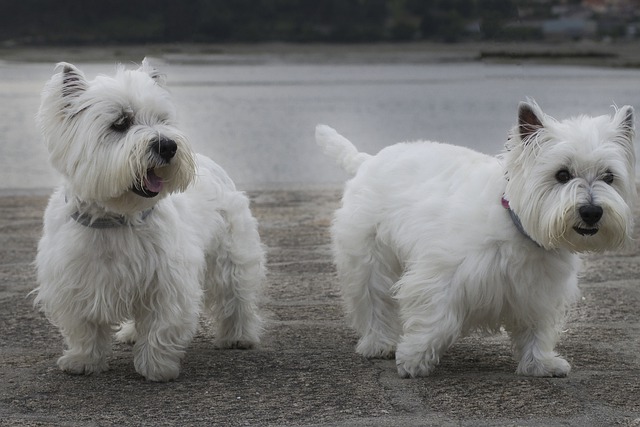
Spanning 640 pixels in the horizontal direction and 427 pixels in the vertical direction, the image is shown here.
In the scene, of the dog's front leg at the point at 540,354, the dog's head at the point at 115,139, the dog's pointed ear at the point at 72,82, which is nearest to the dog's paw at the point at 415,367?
the dog's front leg at the point at 540,354

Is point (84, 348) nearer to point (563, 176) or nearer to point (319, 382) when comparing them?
point (319, 382)

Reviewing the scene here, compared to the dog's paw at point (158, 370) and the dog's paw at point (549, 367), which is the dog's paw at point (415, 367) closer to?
the dog's paw at point (549, 367)

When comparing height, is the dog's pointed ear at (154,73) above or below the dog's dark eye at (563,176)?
above

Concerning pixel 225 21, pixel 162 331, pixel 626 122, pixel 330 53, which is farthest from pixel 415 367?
pixel 330 53

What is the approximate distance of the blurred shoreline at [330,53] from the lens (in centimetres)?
4966

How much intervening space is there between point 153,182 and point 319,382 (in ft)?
4.17

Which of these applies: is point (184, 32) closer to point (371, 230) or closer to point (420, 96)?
point (420, 96)

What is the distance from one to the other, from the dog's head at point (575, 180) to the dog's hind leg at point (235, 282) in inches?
72.6

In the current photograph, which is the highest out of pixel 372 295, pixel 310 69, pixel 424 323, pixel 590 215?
pixel 590 215

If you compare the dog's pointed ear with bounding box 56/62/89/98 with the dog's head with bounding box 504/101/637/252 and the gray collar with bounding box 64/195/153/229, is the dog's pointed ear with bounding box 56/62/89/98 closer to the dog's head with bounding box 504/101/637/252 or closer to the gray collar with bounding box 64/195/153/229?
the gray collar with bounding box 64/195/153/229

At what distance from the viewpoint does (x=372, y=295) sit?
21.3 ft

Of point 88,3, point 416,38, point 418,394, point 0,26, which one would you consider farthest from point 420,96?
point 418,394

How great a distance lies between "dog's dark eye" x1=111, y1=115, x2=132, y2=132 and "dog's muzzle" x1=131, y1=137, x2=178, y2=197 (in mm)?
223

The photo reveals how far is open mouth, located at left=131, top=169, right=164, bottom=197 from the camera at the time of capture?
552 cm
